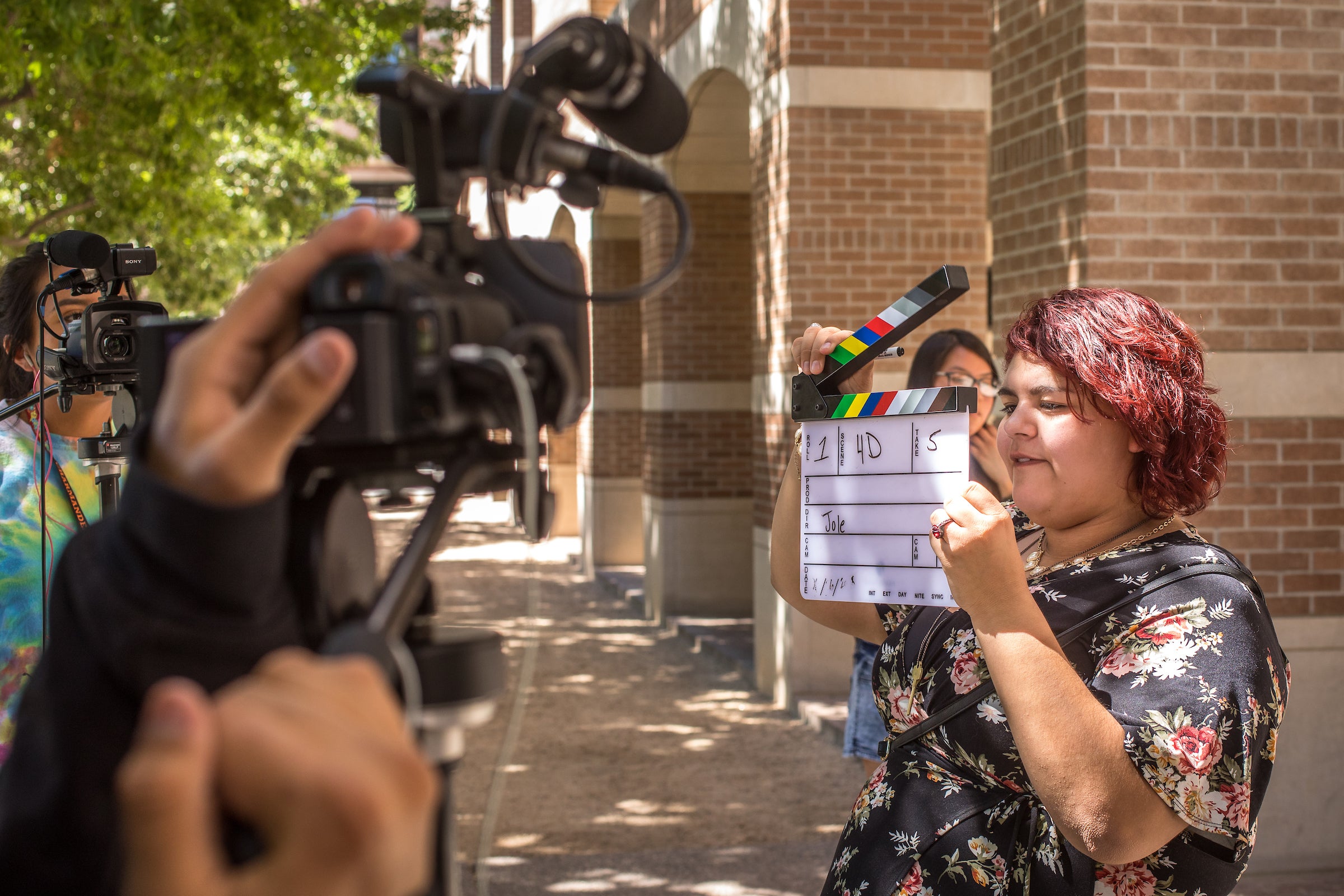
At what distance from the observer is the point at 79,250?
→ 9.66 feet

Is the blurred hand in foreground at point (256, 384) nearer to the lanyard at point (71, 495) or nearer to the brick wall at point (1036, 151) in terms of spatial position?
the lanyard at point (71, 495)

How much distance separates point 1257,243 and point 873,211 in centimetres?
319

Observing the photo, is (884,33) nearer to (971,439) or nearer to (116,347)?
(971,439)

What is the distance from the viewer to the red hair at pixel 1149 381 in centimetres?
229

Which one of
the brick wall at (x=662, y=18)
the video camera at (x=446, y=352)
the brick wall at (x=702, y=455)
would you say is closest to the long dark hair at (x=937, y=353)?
the video camera at (x=446, y=352)

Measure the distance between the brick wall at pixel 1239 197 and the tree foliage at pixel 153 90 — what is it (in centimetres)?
668

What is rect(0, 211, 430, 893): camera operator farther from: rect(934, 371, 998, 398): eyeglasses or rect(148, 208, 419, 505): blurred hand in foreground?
rect(934, 371, 998, 398): eyeglasses

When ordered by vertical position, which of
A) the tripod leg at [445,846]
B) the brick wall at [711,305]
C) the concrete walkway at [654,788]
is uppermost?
the brick wall at [711,305]

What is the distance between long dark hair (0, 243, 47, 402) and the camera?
11.3 ft

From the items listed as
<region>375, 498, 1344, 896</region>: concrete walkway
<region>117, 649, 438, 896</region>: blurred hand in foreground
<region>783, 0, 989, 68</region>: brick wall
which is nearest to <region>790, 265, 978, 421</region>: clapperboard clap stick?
<region>375, 498, 1344, 896</region>: concrete walkway

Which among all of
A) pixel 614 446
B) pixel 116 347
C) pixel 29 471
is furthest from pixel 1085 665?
pixel 614 446

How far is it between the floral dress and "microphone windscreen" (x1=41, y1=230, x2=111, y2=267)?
2.18 meters

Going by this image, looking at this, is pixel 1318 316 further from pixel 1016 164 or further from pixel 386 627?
pixel 386 627

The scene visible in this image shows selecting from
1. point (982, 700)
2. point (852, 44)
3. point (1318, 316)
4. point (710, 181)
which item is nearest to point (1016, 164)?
point (1318, 316)
